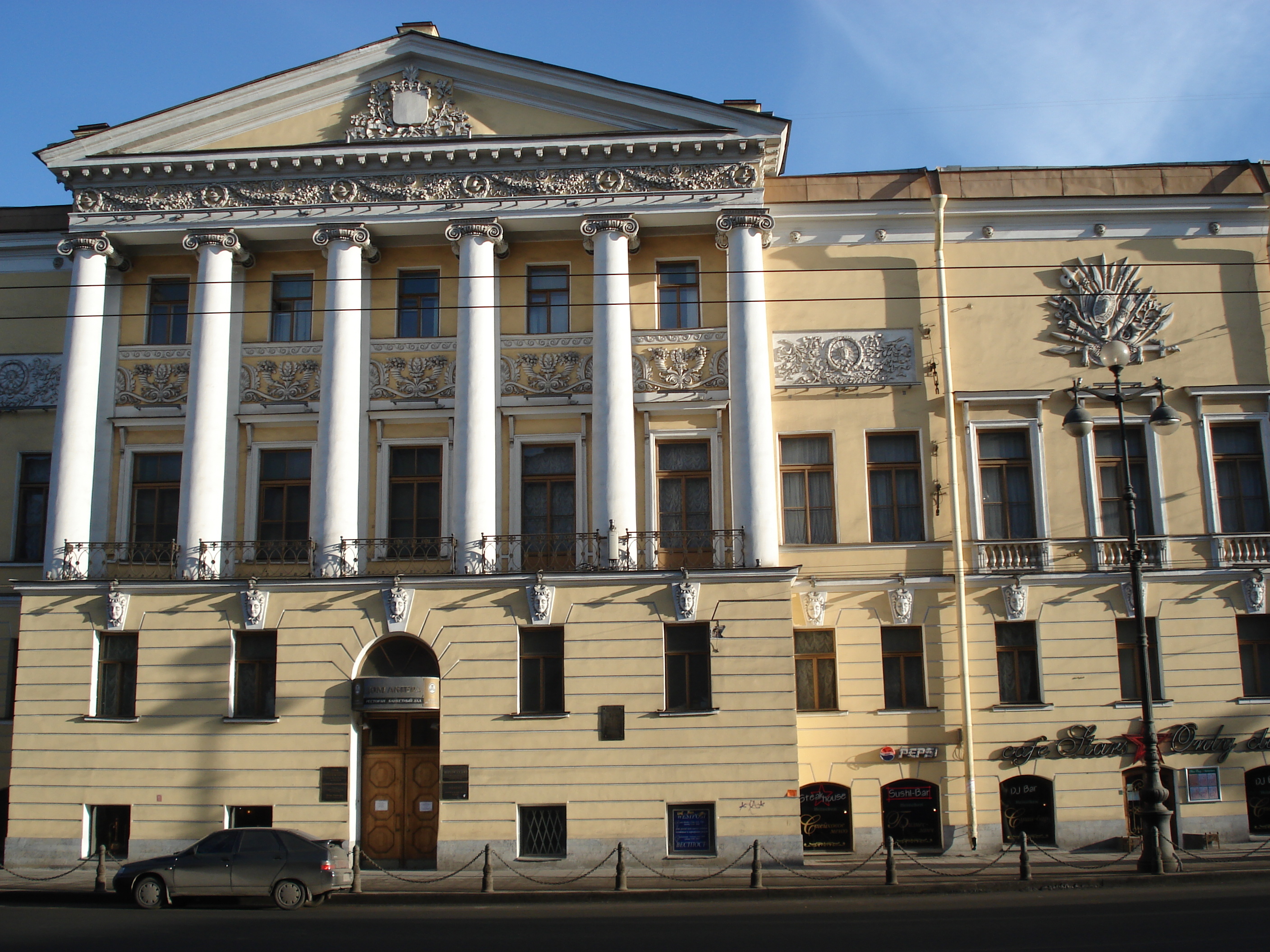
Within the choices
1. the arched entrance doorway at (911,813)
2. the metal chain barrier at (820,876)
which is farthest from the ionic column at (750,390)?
the metal chain barrier at (820,876)

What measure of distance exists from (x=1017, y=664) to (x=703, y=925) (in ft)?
39.4

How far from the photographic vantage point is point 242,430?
26.2m

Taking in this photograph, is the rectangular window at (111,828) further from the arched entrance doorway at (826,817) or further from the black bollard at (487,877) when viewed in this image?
the arched entrance doorway at (826,817)

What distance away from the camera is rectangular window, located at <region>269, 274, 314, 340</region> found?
26672mm

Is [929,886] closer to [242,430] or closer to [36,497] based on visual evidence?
[242,430]

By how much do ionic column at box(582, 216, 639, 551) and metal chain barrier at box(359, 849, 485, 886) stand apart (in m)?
7.32

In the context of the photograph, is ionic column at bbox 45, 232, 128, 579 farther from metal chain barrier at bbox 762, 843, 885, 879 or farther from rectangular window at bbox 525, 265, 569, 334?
metal chain barrier at bbox 762, 843, 885, 879

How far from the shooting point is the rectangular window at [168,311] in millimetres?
26859

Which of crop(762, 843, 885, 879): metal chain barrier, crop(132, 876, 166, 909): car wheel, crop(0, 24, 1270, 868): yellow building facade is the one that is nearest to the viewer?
crop(132, 876, 166, 909): car wheel

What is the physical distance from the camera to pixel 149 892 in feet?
62.2

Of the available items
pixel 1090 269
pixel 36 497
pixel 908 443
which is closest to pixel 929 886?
Result: pixel 908 443

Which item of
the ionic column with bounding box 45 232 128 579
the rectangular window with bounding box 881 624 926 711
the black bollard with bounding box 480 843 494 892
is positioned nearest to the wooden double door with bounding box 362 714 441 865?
the black bollard with bounding box 480 843 494 892

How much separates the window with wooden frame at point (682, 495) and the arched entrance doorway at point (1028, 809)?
8.59 meters

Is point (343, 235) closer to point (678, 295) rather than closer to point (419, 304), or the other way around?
point (419, 304)
